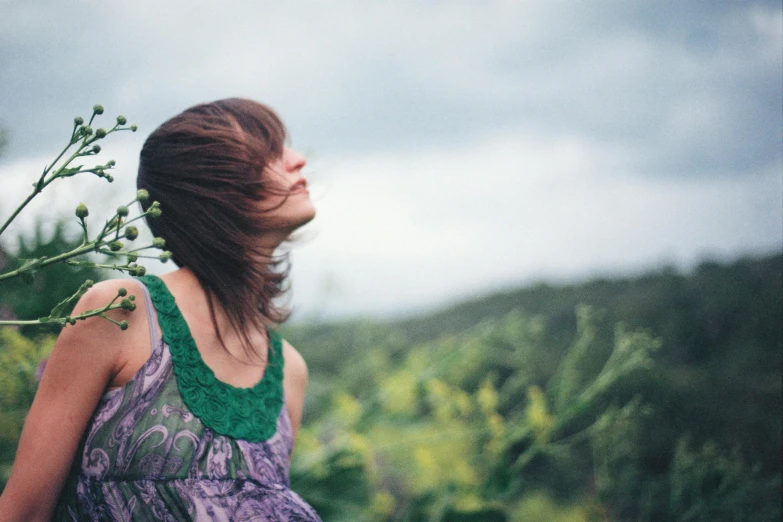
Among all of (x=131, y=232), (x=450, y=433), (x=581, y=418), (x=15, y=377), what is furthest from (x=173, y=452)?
(x=581, y=418)

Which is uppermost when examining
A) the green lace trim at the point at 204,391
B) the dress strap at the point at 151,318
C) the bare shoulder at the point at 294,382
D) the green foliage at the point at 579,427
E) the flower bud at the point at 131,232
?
the flower bud at the point at 131,232

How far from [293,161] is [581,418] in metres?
2.17

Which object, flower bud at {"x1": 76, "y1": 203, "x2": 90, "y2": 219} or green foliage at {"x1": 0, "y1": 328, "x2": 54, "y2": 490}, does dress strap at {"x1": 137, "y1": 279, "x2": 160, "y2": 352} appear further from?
flower bud at {"x1": 76, "y1": 203, "x2": 90, "y2": 219}

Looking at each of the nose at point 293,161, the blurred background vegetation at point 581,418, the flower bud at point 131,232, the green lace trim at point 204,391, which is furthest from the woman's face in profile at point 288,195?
the flower bud at point 131,232

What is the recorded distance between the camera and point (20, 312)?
1177 millimetres

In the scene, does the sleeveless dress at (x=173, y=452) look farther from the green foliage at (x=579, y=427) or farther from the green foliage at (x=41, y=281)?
the green foliage at (x=579, y=427)

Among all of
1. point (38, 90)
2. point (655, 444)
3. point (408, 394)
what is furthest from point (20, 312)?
point (655, 444)

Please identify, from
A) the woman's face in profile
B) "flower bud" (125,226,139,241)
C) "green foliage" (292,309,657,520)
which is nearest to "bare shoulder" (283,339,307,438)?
the woman's face in profile

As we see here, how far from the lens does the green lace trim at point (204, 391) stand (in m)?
0.95

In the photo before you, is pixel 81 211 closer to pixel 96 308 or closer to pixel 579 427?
→ pixel 96 308

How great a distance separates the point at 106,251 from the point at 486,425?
1931mm

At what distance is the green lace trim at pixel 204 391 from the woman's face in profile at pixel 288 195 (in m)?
0.26

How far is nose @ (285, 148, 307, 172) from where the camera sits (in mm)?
1172

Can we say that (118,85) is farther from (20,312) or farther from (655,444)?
(655,444)
